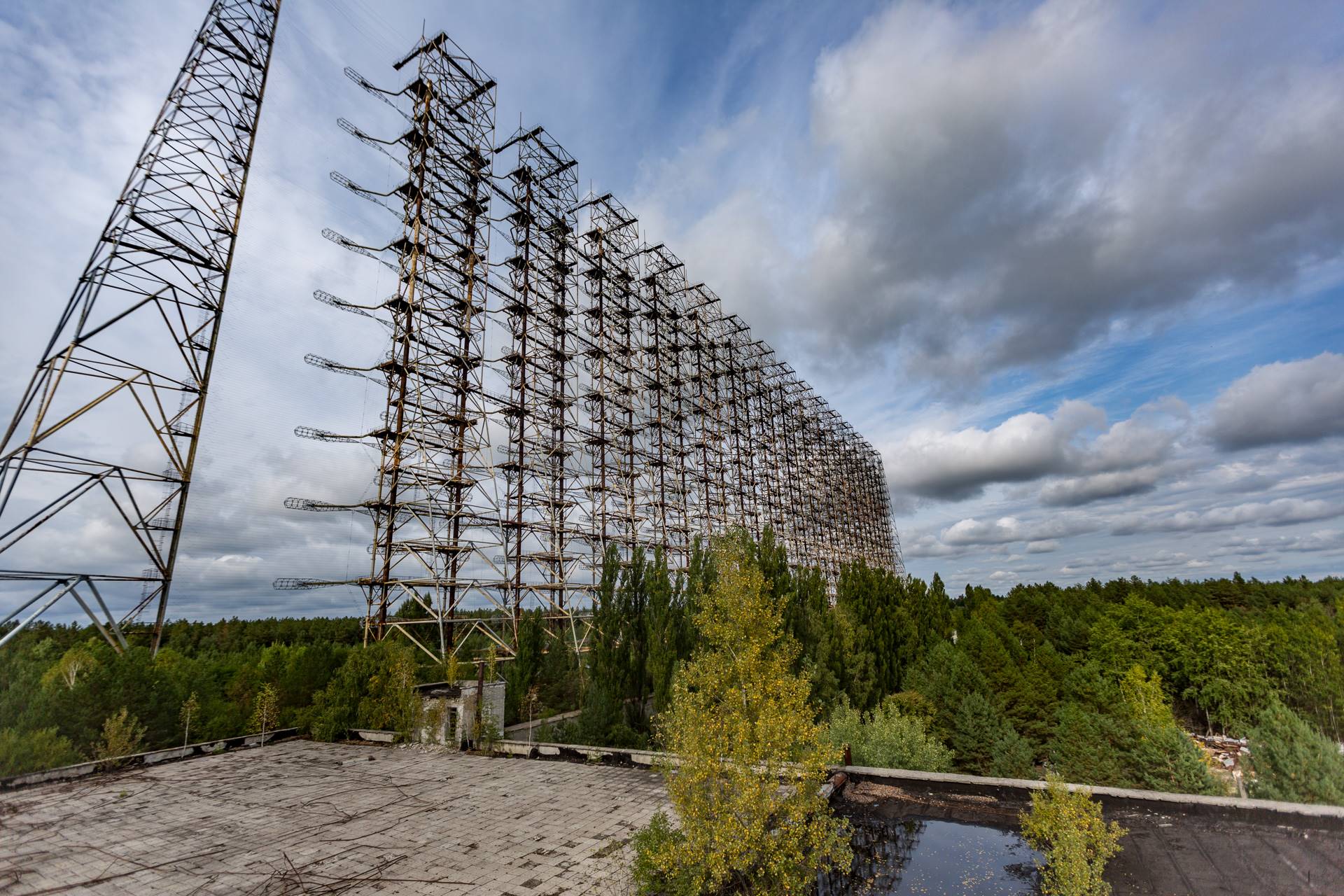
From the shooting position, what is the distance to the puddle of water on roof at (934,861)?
8844 millimetres

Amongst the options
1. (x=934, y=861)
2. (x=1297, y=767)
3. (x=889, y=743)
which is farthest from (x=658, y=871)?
(x=1297, y=767)

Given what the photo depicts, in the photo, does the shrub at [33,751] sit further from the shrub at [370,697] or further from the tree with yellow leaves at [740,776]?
the tree with yellow leaves at [740,776]

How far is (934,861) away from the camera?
9.64 metres

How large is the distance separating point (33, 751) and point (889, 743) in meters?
21.3

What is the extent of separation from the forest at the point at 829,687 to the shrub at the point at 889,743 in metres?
0.06

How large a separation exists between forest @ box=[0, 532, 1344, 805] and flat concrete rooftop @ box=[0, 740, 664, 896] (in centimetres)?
212

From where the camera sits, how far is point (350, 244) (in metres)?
24.2

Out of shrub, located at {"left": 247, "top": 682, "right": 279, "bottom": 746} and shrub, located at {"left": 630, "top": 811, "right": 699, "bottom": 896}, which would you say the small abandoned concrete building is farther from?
shrub, located at {"left": 630, "top": 811, "right": 699, "bottom": 896}

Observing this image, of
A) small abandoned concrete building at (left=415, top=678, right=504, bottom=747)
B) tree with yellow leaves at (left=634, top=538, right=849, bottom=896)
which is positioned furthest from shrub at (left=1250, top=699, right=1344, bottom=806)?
small abandoned concrete building at (left=415, top=678, right=504, bottom=747)

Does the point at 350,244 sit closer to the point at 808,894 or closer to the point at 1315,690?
the point at 808,894

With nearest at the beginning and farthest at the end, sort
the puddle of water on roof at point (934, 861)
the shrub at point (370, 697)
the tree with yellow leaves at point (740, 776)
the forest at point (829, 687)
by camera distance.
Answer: the tree with yellow leaves at point (740, 776) < the puddle of water on roof at point (934, 861) < the forest at point (829, 687) < the shrub at point (370, 697)

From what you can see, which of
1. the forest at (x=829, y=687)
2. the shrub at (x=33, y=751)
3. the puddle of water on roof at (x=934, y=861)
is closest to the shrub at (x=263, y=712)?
the forest at (x=829, y=687)

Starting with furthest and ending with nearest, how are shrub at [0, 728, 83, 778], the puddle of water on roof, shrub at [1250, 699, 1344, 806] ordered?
shrub at [1250, 699, 1344, 806] < shrub at [0, 728, 83, 778] < the puddle of water on roof

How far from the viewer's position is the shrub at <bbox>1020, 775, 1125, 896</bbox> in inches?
307
